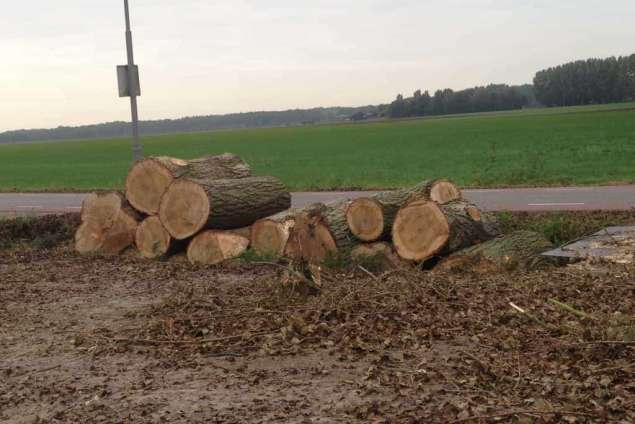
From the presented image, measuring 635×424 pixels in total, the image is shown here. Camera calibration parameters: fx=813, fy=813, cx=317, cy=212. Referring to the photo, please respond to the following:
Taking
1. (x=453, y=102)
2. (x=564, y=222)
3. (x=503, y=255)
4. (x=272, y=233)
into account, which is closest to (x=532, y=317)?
(x=503, y=255)

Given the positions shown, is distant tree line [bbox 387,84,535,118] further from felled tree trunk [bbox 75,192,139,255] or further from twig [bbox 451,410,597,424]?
twig [bbox 451,410,597,424]

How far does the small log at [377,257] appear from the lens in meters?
9.51

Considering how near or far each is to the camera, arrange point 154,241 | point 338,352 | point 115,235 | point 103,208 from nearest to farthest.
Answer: point 338,352 → point 154,241 → point 115,235 → point 103,208

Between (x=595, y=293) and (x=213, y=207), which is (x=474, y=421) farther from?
(x=213, y=207)

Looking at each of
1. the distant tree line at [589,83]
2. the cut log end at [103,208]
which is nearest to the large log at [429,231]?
the cut log end at [103,208]

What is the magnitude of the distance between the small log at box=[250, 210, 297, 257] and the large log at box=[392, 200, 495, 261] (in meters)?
1.59

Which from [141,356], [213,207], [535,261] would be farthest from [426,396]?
[213,207]

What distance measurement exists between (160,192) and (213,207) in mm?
1000

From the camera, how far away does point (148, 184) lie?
37.8ft

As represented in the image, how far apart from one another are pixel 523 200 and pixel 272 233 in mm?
8353

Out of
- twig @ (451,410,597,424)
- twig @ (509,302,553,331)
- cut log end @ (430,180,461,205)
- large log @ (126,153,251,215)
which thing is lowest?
twig @ (451,410,597,424)

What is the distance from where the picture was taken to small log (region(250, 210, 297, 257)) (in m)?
10.5

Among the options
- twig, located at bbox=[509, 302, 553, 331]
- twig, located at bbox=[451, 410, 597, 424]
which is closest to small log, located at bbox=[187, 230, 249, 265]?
twig, located at bbox=[509, 302, 553, 331]

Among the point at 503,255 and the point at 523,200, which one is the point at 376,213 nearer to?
the point at 503,255
